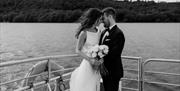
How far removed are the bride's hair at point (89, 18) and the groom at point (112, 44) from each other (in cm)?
10

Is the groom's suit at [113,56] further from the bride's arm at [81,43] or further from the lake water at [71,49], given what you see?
the lake water at [71,49]

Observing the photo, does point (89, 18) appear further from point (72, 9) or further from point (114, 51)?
point (72, 9)

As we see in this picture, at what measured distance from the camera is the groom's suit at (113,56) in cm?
315

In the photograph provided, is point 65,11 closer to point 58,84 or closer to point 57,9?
point 57,9

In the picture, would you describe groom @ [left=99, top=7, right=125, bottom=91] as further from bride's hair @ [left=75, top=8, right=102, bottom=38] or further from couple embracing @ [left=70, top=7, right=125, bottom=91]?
bride's hair @ [left=75, top=8, right=102, bottom=38]

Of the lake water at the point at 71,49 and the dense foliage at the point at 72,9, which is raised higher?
the dense foliage at the point at 72,9

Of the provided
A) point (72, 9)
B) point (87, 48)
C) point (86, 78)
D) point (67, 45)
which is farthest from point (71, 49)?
point (72, 9)

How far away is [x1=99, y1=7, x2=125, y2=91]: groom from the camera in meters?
3.15

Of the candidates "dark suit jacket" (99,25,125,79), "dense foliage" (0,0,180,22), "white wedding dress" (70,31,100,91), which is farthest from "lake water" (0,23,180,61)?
"dark suit jacket" (99,25,125,79)

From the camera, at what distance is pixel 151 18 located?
6744cm

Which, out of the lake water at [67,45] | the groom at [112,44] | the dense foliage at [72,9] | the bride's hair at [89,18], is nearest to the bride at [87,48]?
the bride's hair at [89,18]

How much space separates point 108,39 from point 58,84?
3.90 feet

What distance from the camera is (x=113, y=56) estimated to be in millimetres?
3164

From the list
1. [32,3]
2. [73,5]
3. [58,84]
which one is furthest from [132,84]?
[32,3]
